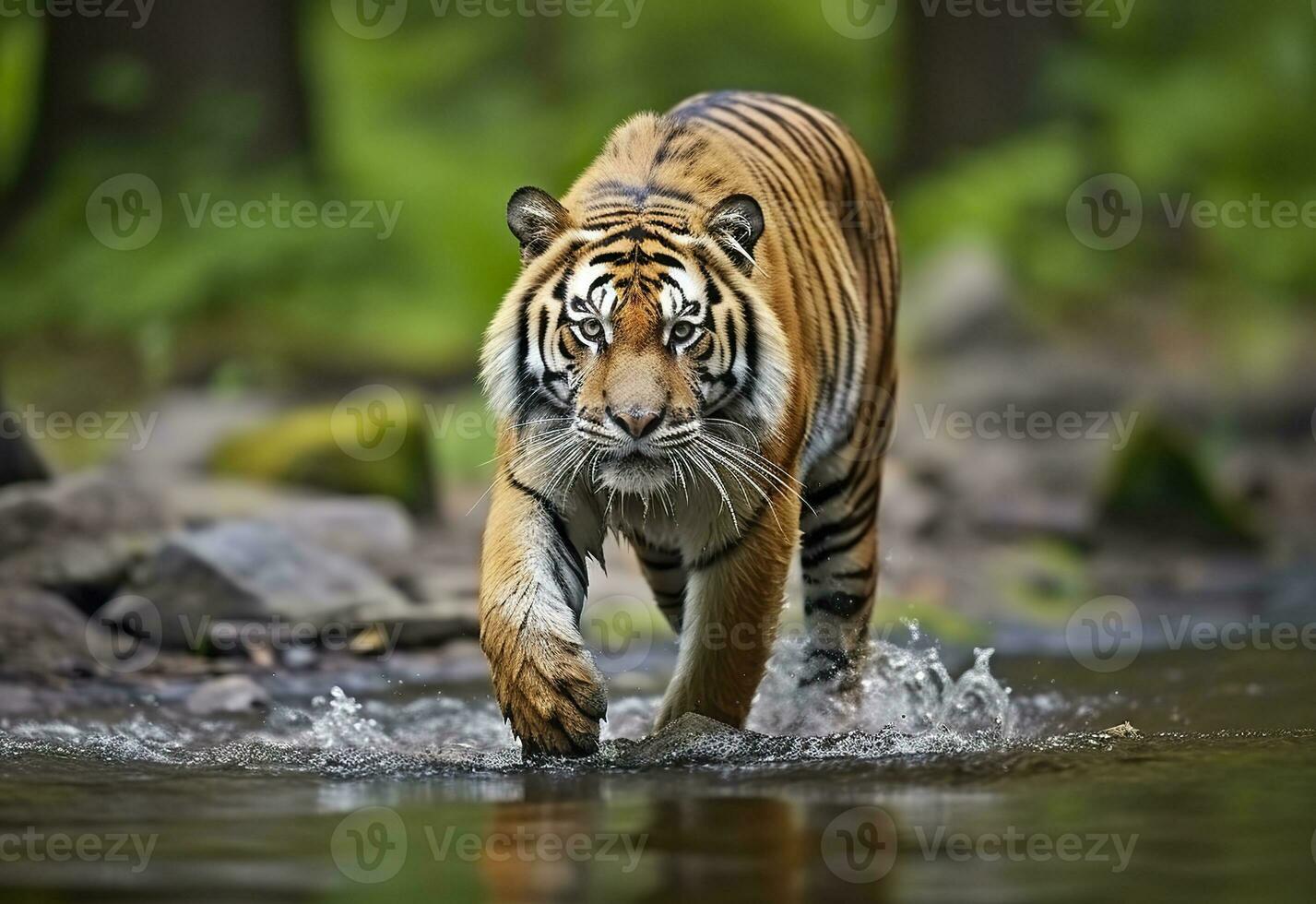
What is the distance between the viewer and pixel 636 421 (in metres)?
4.42

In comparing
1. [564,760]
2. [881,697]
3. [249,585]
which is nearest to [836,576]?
[881,697]

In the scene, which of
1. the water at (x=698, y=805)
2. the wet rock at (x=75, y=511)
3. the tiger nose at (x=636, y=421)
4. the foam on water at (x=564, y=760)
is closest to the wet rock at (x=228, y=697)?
the foam on water at (x=564, y=760)

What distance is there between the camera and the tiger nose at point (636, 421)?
4.42 m

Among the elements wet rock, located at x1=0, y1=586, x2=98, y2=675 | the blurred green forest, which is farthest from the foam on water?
the blurred green forest

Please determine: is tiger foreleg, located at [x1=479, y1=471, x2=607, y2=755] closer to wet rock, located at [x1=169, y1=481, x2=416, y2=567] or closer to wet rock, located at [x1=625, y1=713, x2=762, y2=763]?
wet rock, located at [x1=625, y1=713, x2=762, y2=763]

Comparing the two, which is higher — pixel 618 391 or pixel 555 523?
pixel 618 391

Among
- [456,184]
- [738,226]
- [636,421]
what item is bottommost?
[636,421]

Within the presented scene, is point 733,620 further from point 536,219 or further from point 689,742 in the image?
point 536,219

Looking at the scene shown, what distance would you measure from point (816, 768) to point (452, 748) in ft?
3.90

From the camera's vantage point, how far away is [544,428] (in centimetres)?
478

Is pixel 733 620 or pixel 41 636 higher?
pixel 733 620

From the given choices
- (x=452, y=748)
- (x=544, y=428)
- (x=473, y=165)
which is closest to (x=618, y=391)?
(x=544, y=428)

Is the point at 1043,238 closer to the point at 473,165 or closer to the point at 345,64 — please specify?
the point at 473,165

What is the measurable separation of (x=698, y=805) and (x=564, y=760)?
0.72m
